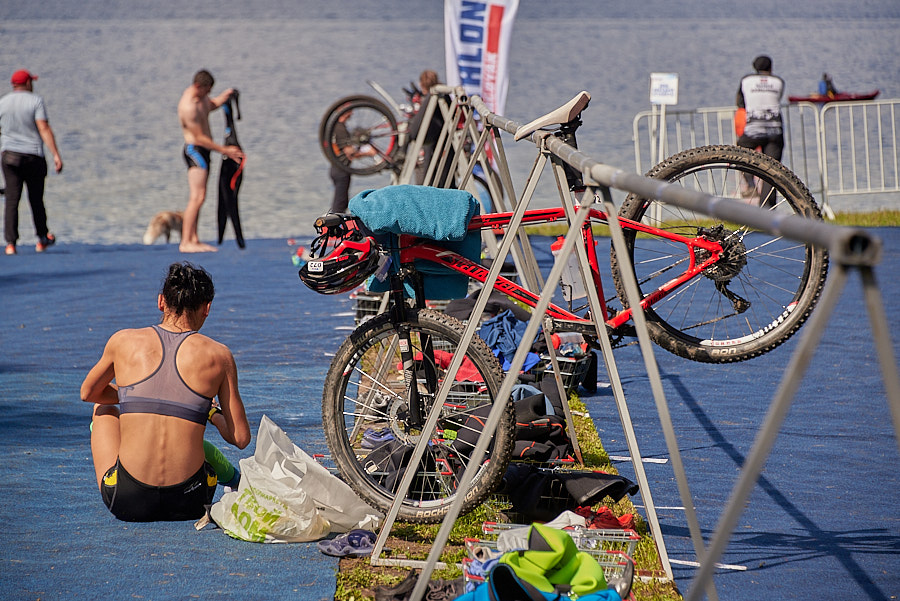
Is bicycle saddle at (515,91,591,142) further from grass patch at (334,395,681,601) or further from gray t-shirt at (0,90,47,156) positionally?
gray t-shirt at (0,90,47,156)

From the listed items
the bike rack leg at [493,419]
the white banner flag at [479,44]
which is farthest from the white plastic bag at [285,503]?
the white banner flag at [479,44]

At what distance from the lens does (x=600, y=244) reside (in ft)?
38.9

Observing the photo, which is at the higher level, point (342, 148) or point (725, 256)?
point (342, 148)

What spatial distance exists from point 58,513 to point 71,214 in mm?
17954

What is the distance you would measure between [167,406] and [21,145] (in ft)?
30.3

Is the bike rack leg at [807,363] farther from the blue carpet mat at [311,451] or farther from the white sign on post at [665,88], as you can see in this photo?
the white sign on post at [665,88]

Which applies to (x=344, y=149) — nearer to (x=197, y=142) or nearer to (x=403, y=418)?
(x=197, y=142)

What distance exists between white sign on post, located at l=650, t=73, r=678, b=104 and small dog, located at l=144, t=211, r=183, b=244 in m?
6.56

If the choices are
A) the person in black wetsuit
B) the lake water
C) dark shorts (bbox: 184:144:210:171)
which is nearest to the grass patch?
the person in black wetsuit

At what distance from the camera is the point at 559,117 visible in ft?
13.0

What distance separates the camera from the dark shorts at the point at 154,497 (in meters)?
4.00

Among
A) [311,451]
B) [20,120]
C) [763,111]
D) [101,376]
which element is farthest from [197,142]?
[101,376]

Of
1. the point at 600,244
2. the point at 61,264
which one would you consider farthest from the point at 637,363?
the point at 61,264

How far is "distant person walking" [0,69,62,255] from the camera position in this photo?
1188 centimetres
